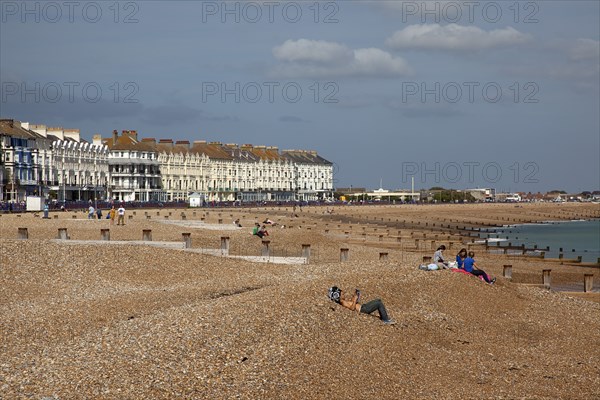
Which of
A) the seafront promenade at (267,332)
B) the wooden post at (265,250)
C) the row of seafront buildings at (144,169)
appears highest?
the row of seafront buildings at (144,169)

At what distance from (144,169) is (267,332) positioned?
124m

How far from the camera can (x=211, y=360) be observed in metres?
13.5

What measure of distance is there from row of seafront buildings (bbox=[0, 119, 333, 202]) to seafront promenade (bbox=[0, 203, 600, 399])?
7550 centimetres

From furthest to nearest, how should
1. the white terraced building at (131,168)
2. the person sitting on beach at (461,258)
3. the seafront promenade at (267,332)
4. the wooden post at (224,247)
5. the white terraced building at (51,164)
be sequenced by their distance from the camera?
the white terraced building at (131,168)
the white terraced building at (51,164)
the wooden post at (224,247)
the person sitting on beach at (461,258)
the seafront promenade at (267,332)

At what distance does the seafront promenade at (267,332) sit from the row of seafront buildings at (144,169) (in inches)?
Answer: 2972

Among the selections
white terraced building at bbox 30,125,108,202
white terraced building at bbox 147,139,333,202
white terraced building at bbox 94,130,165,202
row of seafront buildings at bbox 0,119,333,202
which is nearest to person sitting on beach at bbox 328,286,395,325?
row of seafront buildings at bbox 0,119,333,202

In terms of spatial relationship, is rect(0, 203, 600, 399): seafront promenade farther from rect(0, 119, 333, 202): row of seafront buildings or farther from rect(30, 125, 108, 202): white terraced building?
rect(30, 125, 108, 202): white terraced building

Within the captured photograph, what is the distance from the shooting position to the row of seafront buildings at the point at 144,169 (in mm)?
101562

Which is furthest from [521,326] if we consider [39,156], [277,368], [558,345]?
[39,156]

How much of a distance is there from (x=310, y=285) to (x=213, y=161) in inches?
5504

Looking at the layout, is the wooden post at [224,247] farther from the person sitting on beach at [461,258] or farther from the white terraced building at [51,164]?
the white terraced building at [51,164]

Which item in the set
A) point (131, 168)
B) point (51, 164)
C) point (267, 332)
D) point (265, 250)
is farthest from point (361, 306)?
point (131, 168)

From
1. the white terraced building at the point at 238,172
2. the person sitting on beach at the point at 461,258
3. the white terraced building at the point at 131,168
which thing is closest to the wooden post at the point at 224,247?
the person sitting on beach at the point at 461,258

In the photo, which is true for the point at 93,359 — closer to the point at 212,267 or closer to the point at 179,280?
the point at 179,280
